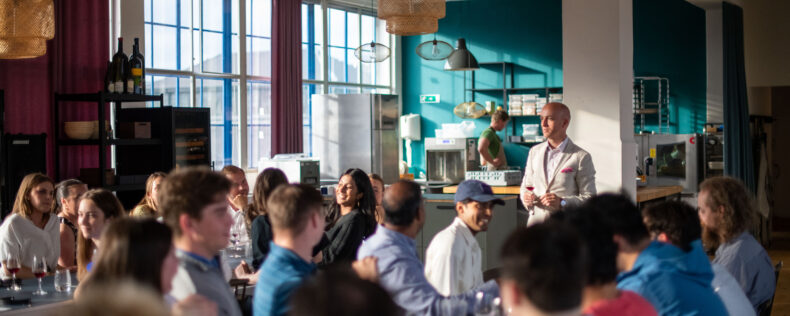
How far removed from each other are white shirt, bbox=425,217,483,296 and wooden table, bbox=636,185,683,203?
5033mm

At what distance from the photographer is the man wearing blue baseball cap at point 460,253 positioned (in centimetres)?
329

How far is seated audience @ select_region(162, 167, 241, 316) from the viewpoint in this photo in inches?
89.2

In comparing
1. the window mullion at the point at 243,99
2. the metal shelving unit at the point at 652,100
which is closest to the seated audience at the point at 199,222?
the window mullion at the point at 243,99

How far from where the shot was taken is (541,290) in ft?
4.37

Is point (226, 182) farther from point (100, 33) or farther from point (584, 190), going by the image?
point (100, 33)

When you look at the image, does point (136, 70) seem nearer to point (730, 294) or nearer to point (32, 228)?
point (32, 228)

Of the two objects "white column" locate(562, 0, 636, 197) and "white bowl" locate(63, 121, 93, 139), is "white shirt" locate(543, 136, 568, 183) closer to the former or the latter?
"white column" locate(562, 0, 636, 197)

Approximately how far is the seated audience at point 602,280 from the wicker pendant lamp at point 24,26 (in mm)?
4319

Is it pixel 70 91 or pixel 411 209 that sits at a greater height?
pixel 70 91

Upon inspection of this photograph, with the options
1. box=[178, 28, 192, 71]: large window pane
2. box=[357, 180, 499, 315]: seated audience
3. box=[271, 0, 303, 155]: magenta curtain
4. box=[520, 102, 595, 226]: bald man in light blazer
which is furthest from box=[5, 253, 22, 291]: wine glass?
box=[271, 0, 303, 155]: magenta curtain

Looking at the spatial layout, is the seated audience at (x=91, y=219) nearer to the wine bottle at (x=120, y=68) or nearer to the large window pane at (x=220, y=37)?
the wine bottle at (x=120, y=68)

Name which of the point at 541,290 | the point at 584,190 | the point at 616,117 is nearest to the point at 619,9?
the point at 616,117

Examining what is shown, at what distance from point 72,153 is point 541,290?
7.13m

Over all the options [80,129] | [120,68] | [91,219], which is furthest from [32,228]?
[120,68]
